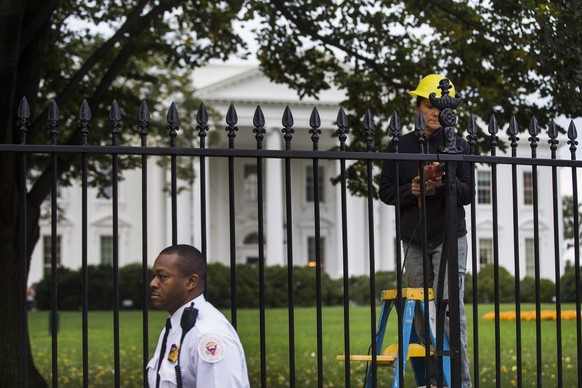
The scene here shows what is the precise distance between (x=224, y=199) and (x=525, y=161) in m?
53.8

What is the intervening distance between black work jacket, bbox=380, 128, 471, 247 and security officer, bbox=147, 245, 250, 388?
7.09 ft

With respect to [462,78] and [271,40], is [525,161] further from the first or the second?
[271,40]

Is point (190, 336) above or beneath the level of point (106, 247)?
beneath

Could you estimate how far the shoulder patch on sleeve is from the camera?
417cm

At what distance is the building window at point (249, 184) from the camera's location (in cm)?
5872

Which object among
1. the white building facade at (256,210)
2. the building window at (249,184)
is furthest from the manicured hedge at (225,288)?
the building window at (249,184)

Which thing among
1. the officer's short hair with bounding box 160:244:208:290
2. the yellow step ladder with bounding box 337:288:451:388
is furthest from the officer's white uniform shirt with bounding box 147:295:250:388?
the yellow step ladder with bounding box 337:288:451:388

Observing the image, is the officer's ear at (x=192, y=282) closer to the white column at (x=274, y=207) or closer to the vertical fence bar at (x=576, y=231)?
the vertical fence bar at (x=576, y=231)

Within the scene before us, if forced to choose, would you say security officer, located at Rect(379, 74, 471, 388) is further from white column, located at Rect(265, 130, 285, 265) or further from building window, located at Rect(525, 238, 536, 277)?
building window, located at Rect(525, 238, 536, 277)

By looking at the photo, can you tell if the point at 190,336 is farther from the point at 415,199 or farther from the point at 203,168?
the point at 415,199

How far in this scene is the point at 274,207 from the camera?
55531 millimetres

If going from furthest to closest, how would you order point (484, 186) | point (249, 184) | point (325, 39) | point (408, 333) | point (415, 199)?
1. point (249, 184)
2. point (484, 186)
3. point (325, 39)
4. point (415, 199)
5. point (408, 333)

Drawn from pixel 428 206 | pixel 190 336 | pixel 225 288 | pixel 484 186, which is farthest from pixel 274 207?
pixel 190 336

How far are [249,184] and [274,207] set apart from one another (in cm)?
425
